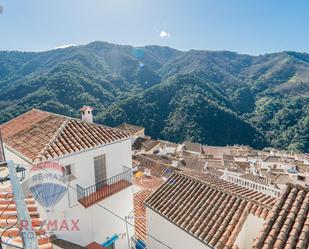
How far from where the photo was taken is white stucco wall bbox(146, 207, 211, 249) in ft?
28.8

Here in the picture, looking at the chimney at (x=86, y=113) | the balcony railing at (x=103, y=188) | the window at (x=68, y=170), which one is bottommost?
the balcony railing at (x=103, y=188)

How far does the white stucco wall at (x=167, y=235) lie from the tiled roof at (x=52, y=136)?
157 inches

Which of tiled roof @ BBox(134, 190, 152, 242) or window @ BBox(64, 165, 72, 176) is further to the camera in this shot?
tiled roof @ BBox(134, 190, 152, 242)

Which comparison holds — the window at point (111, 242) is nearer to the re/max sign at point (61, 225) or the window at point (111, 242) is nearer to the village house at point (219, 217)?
the village house at point (219, 217)

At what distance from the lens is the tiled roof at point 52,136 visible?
29.1 ft

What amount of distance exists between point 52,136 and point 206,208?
22.9 feet

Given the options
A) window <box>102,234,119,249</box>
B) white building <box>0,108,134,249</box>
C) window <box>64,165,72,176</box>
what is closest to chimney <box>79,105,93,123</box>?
white building <box>0,108,134,249</box>

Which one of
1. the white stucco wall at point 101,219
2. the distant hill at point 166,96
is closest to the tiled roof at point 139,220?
the white stucco wall at point 101,219

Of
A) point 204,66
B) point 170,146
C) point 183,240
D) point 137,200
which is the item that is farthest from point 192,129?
point 204,66

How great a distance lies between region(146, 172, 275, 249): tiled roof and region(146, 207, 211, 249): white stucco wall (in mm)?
276

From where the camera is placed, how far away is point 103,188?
10430 mm

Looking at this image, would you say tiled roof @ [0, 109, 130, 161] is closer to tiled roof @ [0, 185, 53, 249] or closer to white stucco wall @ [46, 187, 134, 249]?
white stucco wall @ [46, 187, 134, 249]

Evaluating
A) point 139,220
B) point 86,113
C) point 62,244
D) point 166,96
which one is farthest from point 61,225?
point 166,96

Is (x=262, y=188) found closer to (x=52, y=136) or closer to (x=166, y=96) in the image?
(x=52, y=136)
